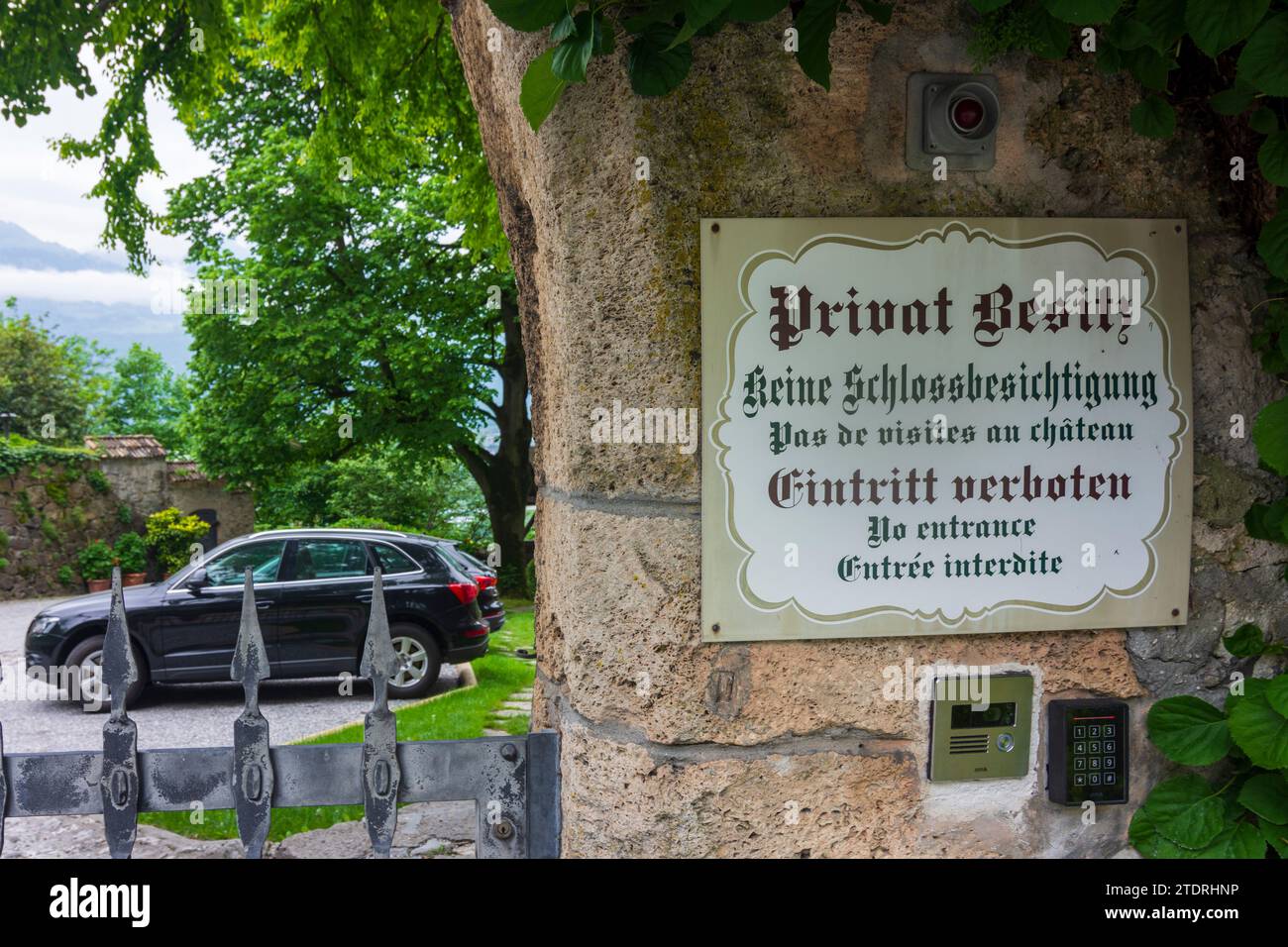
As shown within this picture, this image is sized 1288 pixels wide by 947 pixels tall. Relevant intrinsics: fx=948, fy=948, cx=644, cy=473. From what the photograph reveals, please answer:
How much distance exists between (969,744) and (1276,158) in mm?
1053

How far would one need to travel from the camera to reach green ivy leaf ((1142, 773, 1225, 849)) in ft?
5.20

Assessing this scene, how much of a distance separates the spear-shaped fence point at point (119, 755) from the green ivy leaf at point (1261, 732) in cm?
170

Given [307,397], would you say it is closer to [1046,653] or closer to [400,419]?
[400,419]

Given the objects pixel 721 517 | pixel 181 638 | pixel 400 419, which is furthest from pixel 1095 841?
pixel 400 419

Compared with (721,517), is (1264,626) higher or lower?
lower

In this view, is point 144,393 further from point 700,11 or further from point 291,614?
point 700,11

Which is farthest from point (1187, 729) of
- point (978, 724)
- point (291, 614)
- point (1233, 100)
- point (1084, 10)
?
point (291, 614)

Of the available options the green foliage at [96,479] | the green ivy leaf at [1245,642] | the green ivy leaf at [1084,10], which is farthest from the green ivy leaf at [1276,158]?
the green foliage at [96,479]

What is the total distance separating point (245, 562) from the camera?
850cm

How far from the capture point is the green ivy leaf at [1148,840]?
5.25 ft

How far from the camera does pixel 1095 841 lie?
1.66 m

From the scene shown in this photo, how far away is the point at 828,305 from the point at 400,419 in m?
14.8

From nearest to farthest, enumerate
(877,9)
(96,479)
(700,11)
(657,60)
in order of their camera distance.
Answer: (700,11), (657,60), (877,9), (96,479)

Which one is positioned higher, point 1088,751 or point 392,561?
point 1088,751
